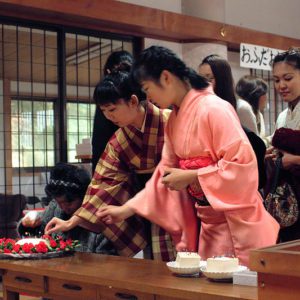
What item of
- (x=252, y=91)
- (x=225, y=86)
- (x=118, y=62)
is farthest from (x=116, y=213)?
(x=252, y=91)

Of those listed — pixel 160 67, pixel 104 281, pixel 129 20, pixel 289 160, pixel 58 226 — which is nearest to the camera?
pixel 104 281

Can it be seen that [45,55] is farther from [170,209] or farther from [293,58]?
[170,209]

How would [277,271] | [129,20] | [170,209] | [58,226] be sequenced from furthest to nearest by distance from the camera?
[129,20] → [58,226] → [170,209] → [277,271]

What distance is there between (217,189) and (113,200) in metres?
0.98

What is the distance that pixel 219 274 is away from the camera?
7.23 ft

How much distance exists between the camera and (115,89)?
3107 millimetres

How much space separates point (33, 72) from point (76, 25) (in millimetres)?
538

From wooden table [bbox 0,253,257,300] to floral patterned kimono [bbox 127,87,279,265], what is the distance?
0.26 meters

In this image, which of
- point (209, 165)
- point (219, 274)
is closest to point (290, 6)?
point (209, 165)

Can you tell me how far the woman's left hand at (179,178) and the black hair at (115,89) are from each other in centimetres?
69

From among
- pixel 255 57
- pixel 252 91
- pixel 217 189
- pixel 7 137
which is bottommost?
pixel 217 189

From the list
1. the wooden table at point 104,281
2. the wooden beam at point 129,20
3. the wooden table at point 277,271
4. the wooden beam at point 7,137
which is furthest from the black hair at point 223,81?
the wooden beam at point 7,137

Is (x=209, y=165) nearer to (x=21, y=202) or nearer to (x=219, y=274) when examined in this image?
(x=219, y=274)

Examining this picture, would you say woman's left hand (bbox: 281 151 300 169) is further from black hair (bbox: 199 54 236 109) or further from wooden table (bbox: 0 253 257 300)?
wooden table (bbox: 0 253 257 300)
